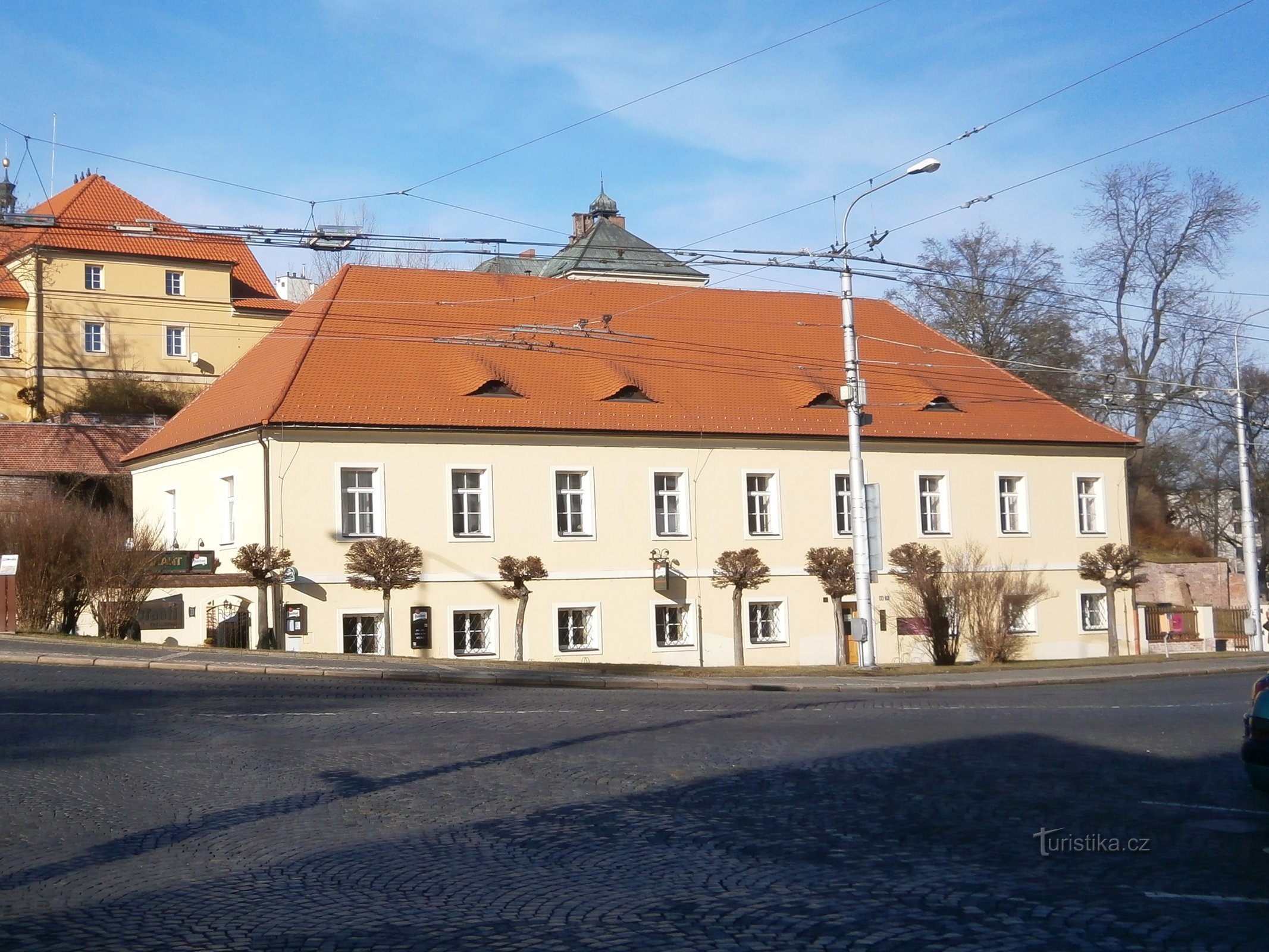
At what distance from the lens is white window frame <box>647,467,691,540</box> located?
A: 126 feet

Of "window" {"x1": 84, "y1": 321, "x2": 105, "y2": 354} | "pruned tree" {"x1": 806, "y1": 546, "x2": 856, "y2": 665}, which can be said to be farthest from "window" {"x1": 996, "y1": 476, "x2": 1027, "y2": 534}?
"window" {"x1": 84, "y1": 321, "x2": 105, "y2": 354}

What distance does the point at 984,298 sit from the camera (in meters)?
57.6

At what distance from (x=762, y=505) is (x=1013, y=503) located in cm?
935

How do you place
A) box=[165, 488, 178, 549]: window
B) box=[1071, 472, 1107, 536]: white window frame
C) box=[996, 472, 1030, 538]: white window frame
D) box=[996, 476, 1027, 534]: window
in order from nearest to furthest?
1. box=[165, 488, 178, 549]: window
2. box=[996, 472, 1030, 538]: white window frame
3. box=[996, 476, 1027, 534]: window
4. box=[1071, 472, 1107, 536]: white window frame

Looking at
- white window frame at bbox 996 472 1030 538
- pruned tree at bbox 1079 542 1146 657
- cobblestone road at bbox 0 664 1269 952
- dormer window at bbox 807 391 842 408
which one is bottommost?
cobblestone road at bbox 0 664 1269 952

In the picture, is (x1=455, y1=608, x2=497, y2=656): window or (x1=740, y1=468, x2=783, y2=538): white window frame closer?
(x1=455, y1=608, x2=497, y2=656): window

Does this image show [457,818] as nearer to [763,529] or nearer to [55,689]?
[55,689]

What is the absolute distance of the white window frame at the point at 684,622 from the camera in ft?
124

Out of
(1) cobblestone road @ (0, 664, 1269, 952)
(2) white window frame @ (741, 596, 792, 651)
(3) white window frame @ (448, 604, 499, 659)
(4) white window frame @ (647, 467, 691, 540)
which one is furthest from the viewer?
(2) white window frame @ (741, 596, 792, 651)

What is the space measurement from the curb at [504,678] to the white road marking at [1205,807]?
43.6 ft

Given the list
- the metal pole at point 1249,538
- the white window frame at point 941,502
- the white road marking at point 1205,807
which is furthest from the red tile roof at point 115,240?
the white road marking at point 1205,807

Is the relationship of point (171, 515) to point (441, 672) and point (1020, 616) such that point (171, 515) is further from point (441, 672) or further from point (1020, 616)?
point (1020, 616)

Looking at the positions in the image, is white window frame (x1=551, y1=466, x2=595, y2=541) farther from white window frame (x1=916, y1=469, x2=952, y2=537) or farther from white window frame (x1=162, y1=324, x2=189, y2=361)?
white window frame (x1=162, y1=324, x2=189, y2=361)

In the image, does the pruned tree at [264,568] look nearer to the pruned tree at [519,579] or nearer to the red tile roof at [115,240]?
the pruned tree at [519,579]
